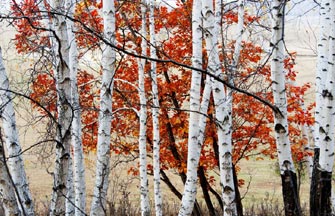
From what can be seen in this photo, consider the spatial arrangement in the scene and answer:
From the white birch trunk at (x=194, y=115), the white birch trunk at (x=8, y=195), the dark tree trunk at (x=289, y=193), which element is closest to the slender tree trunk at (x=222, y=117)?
the white birch trunk at (x=194, y=115)

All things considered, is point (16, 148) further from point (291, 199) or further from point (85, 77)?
point (85, 77)

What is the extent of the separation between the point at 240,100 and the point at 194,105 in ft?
17.9

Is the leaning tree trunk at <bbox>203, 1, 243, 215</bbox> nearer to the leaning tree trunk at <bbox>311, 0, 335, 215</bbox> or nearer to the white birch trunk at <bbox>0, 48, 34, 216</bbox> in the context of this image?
the leaning tree trunk at <bbox>311, 0, 335, 215</bbox>

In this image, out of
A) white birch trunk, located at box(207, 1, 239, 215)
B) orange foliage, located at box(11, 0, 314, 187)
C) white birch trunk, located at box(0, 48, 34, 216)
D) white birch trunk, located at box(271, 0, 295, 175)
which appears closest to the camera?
white birch trunk, located at box(271, 0, 295, 175)

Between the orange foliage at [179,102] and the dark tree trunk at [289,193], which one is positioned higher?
the orange foliage at [179,102]

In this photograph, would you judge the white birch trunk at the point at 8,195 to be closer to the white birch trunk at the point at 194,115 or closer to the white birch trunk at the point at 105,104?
the white birch trunk at the point at 105,104

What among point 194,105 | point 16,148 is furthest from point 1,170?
point 194,105

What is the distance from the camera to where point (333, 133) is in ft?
14.0

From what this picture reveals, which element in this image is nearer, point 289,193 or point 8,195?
point 8,195

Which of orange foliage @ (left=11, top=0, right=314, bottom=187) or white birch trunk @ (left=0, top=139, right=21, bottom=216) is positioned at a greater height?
orange foliage @ (left=11, top=0, right=314, bottom=187)

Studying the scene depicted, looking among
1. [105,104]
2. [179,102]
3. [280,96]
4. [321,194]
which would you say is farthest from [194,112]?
[179,102]

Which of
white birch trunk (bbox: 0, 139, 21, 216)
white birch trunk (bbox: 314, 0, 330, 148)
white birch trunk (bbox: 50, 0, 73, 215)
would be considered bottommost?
white birch trunk (bbox: 0, 139, 21, 216)

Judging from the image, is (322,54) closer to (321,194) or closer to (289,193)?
(321,194)

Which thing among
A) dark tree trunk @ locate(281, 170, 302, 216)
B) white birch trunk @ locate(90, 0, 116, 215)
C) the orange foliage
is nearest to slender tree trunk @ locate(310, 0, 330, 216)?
dark tree trunk @ locate(281, 170, 302, 216)
